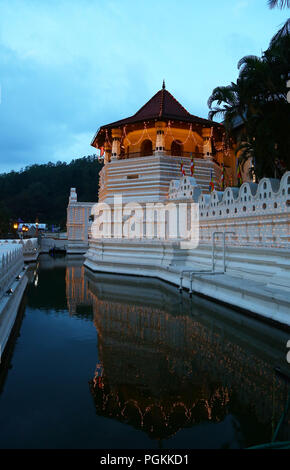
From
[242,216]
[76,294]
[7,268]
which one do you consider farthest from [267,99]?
[7,268]

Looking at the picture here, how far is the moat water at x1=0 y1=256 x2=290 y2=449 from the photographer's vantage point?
332 centimetres

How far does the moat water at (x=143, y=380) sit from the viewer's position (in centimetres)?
332

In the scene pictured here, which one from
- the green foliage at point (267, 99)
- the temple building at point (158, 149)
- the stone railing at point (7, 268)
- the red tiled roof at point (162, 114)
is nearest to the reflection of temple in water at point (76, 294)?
the stone railing at point (7, 268)

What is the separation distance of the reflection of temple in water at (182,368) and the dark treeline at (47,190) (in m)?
70.1

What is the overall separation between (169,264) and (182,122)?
32.0ft

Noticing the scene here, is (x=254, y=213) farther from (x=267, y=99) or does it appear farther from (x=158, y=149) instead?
(x=158, y=149)

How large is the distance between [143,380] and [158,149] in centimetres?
1612

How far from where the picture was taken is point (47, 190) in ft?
291

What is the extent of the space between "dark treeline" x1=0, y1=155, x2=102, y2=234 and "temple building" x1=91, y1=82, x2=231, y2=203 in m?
56.1

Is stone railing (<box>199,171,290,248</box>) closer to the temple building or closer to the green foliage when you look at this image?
the green foliage

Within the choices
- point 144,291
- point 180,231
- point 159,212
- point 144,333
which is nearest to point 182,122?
point 159,212

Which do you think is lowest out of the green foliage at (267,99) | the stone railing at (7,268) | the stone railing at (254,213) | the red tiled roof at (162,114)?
the stone railing at (7,268)

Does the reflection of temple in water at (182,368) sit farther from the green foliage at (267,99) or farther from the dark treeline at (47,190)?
the dark treeline at (47,190)
